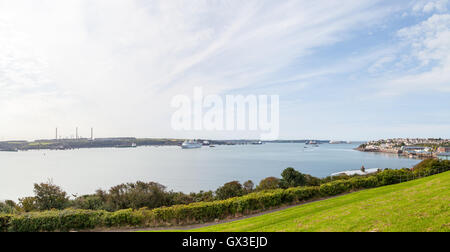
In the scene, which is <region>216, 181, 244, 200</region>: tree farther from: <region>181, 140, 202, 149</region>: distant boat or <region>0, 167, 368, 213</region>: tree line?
<region>181, 140, 202, 149</region>: distant boat

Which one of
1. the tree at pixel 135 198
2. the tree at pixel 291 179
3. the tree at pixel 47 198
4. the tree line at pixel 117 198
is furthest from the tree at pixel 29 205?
the tree at pixel 291 179

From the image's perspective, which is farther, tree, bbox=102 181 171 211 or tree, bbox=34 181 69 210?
tree, bbox=102 181 171 211

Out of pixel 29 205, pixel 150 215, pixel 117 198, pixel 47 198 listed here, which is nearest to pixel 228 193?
pixel 150 215

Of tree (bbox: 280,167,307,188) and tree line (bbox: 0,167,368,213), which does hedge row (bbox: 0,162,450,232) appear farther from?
tree (bbox: 280,167,307,188)

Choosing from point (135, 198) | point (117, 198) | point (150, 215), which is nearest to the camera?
point (150, 215)

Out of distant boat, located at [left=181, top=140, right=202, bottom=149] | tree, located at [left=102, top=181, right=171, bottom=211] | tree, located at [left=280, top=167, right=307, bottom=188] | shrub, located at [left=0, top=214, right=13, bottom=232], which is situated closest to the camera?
shrub, located at [left=0, top=214, right=13, bottom=232]

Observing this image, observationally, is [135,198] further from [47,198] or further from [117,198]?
[47,198]

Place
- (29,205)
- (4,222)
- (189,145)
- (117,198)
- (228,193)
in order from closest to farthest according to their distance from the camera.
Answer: (4,222)
(29,205)
(117,198)
(228,193)
(189,145)

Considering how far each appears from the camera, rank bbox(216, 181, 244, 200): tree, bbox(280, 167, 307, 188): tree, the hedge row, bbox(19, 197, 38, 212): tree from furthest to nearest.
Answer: bbox(280, 167, 307, 188): tree < bbox(216, 181, 244, 200): tree < bbox(19, 197, 38, 212): tree < the hedge row

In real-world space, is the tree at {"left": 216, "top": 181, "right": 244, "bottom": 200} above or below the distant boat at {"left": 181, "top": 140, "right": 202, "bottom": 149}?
above

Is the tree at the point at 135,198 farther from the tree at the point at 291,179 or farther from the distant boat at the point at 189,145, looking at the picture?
the distant boat at the point at 189,145

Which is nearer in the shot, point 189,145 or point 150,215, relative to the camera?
point 150,215

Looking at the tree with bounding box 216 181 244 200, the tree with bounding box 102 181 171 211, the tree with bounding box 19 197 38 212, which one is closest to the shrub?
the tree with bounding box 19 197 38 212

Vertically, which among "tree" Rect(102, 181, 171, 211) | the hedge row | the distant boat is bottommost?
the distant boat
